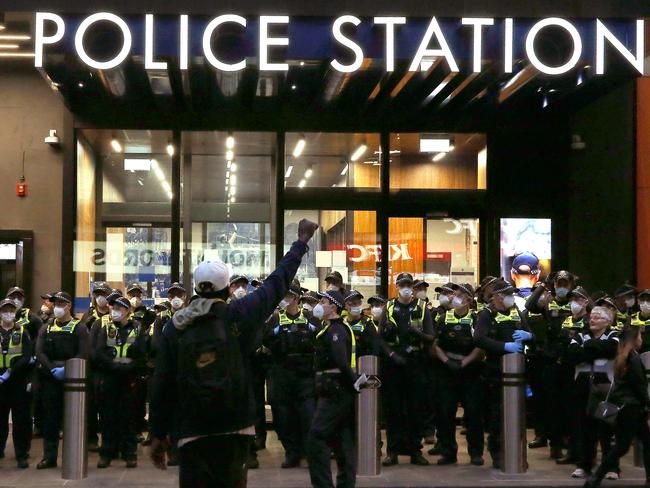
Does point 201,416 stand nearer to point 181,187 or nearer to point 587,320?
point 587,320

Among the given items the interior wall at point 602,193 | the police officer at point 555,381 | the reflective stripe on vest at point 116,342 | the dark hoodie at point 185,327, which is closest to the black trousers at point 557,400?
the police officer at point 555,381

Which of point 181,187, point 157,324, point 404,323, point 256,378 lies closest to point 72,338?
point 157,324

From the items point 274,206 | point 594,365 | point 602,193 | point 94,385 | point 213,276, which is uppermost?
point 602,193

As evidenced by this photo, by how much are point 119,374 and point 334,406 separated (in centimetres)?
345

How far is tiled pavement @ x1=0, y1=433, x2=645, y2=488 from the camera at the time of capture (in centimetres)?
980

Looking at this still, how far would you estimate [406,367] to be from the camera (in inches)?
447

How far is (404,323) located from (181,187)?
554 cm

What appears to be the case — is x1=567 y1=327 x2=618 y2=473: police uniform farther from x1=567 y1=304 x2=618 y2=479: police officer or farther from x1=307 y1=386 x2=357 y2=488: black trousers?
x1=307 y1=386 x2=357 y2=488: black trousers

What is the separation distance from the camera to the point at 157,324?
440 inches

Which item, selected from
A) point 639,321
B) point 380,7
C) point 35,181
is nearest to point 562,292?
point 639,321

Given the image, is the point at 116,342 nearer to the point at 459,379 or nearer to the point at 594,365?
the point at 459,379

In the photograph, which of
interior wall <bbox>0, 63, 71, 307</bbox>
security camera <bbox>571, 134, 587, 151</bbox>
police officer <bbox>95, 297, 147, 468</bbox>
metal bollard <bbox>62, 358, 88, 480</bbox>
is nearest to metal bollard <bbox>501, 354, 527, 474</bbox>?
police officer <bbox>95, 297, 147, 468</bbox>

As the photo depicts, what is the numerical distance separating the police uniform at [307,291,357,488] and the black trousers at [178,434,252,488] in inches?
123

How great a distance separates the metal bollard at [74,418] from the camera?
996 centimetres
